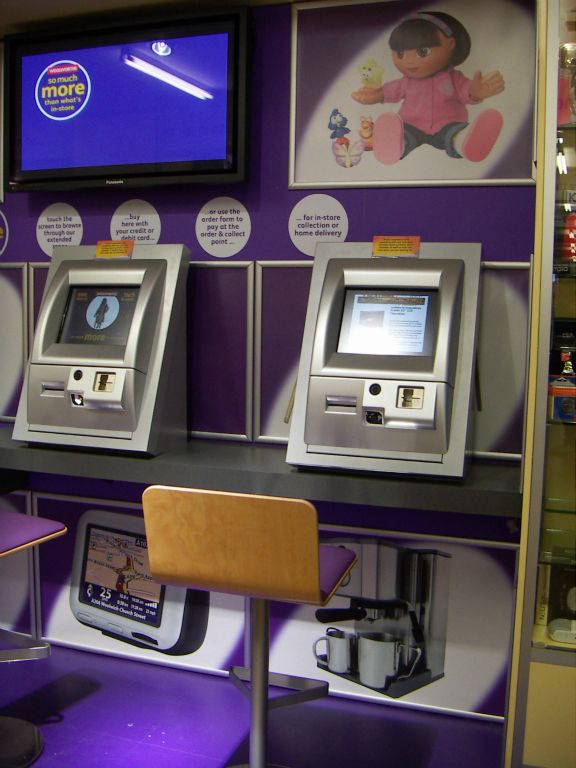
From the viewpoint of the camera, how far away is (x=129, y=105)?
2.86 m

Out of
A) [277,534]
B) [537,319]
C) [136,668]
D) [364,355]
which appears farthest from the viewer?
[136,668]

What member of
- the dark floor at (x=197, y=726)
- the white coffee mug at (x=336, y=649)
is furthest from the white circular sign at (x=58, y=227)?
the white coffee mug at (x=336, y=649)

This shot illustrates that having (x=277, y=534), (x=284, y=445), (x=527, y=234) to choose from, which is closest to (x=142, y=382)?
(x=284, y=445)

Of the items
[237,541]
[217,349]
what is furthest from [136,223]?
[237,541]

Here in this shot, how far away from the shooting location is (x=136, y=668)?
295cm

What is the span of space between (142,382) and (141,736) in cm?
121

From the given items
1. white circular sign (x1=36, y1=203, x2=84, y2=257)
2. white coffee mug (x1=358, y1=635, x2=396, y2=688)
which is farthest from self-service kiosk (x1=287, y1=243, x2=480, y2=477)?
white circular sign (x1=36, y1=203, x2=84, y2=257)

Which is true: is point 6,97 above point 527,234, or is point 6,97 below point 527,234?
above

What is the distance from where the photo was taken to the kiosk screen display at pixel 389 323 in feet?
7.57

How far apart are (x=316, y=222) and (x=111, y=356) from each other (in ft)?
2.98

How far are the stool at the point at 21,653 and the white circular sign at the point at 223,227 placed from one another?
120 cm

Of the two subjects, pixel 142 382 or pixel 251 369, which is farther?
pixel 251 369

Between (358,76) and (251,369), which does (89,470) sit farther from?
(358,76)

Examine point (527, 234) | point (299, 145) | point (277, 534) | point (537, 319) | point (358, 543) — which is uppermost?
point (299, 145)
